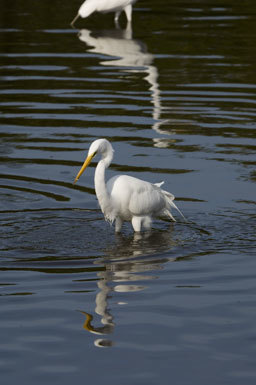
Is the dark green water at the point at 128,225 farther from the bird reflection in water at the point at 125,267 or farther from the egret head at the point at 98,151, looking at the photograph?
the egret head at the point at 98,151

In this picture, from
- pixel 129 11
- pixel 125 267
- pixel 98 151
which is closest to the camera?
pixel 125 267

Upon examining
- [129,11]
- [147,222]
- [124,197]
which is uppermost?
[129,11]

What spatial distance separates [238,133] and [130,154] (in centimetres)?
189

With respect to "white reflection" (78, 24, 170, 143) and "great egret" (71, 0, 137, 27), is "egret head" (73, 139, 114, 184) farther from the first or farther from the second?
"great egret" (71, 0, 137, 27)

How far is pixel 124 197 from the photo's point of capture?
10023 mm

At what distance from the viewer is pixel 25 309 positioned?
7.92 meters

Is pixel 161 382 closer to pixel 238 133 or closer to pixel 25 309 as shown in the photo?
pixel 25 309

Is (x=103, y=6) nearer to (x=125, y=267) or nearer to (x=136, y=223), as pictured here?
(x=136, y=223)

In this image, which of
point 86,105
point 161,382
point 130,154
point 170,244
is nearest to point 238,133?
point 130,154

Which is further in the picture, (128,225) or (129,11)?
(129,11)

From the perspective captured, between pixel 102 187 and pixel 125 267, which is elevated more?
pixel 102 187

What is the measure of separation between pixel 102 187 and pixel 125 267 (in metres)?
1.12

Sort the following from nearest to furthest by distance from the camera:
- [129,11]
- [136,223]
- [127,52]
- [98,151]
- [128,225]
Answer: [98,151]
[136,223]
[128,225]
[127,52]
[129,11]

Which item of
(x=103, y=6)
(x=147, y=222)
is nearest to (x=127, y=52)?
(x=103, y=6)
